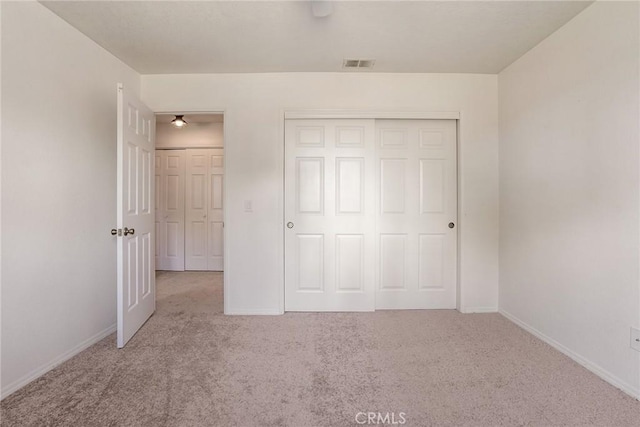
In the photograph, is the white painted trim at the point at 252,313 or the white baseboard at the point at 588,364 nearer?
the white baseboard at the point at 588,364

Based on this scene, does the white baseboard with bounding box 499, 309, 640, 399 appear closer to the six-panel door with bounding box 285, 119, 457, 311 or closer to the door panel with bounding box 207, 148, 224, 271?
the six-panel door with bounding box 285, 119, 457, 311

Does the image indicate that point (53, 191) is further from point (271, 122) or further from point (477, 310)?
point (477, 310)

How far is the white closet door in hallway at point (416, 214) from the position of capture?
2.91 m

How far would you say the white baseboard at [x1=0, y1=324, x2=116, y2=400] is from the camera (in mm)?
1641

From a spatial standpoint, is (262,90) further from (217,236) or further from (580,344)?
(580,344)

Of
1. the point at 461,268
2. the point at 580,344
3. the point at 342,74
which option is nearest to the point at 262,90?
the point at 342,74

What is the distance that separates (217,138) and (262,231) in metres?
2.45

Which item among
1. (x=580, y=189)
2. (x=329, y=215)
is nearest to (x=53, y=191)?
(x=329, y=215)

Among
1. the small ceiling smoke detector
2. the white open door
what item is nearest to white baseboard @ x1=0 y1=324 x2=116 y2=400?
the white open door

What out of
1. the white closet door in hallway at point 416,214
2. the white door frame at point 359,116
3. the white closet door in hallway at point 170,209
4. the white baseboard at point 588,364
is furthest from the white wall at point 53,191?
the white baseboard at point 588,364

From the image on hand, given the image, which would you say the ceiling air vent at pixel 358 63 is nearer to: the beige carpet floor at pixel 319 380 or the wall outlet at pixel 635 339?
the beige carpet floor at pixel 319 380

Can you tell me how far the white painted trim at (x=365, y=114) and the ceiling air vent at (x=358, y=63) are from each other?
399 mm

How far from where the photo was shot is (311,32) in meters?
2.14

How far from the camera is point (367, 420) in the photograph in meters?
1.42
